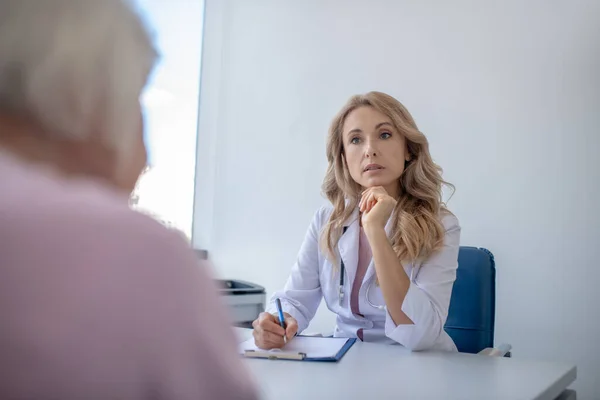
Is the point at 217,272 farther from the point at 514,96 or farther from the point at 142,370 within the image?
the point at 514,96

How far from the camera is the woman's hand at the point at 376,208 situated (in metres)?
1.75

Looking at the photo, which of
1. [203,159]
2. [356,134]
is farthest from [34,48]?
[203,159]

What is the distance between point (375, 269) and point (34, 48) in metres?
1.47

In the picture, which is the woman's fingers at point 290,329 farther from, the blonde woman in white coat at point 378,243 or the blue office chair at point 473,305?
the blue office chair at point 473,305

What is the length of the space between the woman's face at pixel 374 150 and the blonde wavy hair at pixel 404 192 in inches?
1.0

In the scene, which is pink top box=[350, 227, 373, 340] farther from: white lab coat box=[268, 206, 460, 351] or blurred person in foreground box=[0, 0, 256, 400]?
blurred person in foreground box=[0, 0, 256, 400]

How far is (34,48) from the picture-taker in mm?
424

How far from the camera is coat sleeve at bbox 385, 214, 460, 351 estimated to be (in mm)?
1520

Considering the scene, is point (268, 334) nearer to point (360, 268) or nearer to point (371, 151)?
point (360, 268)

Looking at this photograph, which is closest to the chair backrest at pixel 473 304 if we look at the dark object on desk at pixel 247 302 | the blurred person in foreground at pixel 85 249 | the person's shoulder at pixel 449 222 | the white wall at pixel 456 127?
the person's shoulder at pixel 449 222

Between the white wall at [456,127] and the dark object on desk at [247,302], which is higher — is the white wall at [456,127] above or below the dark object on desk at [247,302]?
above

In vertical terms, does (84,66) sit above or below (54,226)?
above

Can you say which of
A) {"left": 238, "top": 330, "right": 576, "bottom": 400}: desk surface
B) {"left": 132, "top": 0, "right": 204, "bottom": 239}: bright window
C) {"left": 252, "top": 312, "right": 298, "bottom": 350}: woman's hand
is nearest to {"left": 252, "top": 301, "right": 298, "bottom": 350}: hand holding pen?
{"left": 252, "top": 312, "right": 298, "bottom": 350}: woman's hand

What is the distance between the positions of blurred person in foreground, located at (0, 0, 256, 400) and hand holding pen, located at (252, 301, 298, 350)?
109 centimetres
